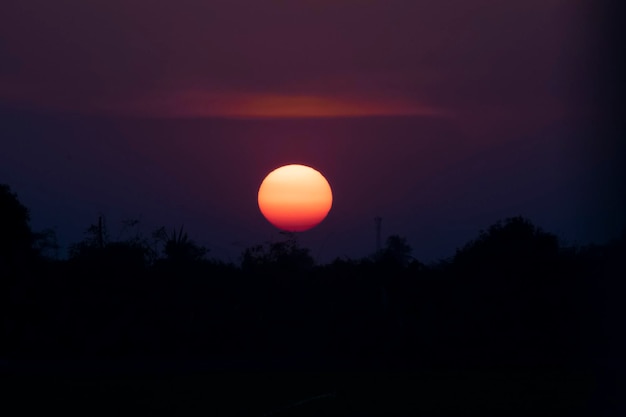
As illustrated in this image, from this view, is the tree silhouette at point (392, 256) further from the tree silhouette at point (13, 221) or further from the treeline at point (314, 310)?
the tree silhouette at point (13, 221)

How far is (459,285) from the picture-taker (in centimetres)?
2192

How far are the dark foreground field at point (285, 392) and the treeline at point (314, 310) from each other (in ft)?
6.38

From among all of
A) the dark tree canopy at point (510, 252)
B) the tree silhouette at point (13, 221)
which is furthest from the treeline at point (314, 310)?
the tree silhouette at point (13, 221)

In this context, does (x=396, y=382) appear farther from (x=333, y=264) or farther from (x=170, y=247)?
(x=170, y=247)

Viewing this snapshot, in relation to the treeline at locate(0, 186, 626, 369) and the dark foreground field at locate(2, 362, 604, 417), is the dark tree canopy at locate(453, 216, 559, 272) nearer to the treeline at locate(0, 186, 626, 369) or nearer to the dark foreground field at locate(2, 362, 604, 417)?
the treeline at locate(0, 186, 626, 369)

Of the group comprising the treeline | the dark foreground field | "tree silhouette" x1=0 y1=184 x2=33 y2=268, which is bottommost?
the dark foreground field

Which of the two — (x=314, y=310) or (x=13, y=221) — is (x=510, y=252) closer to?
(x=314, y=310)

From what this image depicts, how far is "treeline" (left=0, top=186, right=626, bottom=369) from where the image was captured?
2088cm

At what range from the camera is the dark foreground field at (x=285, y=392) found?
13.9 m

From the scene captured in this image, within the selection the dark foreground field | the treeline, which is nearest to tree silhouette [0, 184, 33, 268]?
the treeline

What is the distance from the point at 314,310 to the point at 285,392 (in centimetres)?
617

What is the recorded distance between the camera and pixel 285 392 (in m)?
15.4

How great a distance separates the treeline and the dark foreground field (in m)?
1.94

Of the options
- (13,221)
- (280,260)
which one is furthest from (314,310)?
(13,221)
